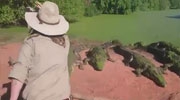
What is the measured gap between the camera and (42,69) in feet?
11.2

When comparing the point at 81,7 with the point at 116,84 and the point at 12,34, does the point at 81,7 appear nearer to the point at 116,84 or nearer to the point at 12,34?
the point at 12,34

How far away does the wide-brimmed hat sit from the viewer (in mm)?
3352

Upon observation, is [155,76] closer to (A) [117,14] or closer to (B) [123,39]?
(B) [123,39]

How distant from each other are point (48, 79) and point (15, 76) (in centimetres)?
29

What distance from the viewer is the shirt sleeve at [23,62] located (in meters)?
3.30

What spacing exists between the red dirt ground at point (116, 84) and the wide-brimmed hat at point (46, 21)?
5.25 metres

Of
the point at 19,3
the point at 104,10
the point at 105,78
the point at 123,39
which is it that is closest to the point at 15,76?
the point at 105,78

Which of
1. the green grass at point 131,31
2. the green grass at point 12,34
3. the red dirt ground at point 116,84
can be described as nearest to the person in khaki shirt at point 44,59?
the red dirt ground at point 116,84

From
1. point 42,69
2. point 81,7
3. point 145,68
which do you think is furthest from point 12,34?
point 42,69

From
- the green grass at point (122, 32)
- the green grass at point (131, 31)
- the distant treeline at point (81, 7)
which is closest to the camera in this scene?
the green grass at point (122, 32)

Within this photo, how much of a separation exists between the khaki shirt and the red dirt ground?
510 centimetres

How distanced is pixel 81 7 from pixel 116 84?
16.6 meters

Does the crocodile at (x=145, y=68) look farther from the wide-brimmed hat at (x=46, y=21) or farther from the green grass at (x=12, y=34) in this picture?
the wide-brimmed hat at (x=46, y=21)

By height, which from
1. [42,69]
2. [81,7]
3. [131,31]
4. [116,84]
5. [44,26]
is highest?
[44,26]
